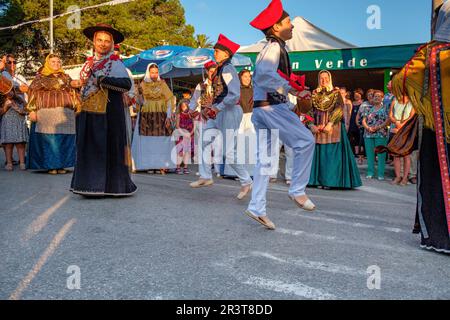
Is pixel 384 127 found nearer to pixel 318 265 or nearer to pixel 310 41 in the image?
pixel 310 41

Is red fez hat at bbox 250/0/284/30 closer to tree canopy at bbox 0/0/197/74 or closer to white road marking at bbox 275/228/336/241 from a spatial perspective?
white road marking at bbox 275/228/336/241

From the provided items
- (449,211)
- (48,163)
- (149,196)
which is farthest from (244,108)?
(449,211)

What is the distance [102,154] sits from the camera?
239 inches

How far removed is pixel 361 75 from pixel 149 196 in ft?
36.7

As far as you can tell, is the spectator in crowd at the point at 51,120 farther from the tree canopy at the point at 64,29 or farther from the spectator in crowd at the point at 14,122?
the tree canopy at the point at 64,29

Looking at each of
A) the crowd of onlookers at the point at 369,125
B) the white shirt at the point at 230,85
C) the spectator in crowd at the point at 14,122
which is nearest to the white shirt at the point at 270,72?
the white shirt at the point at 230,85

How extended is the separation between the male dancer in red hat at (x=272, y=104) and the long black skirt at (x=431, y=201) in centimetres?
112

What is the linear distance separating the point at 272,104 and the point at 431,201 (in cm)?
164

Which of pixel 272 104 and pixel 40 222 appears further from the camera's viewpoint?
pixel 40 222

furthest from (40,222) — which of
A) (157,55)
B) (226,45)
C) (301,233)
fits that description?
(157,55)

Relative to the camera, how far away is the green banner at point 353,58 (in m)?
12.6
